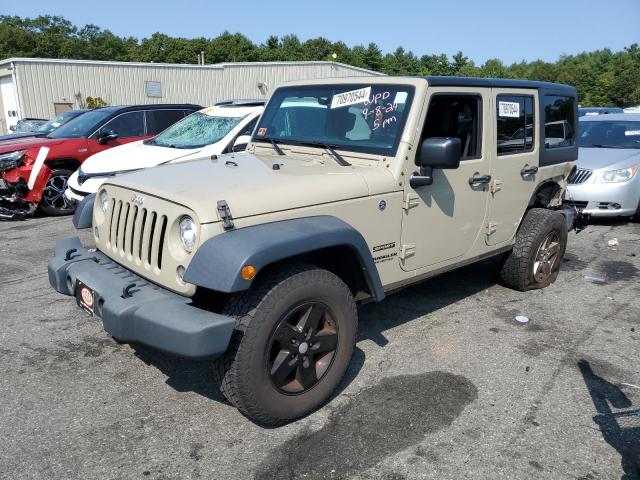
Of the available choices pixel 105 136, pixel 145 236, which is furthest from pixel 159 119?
pixel 145 236

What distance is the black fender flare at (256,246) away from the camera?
2.57 metres

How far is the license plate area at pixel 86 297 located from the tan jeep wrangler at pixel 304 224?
16 mm

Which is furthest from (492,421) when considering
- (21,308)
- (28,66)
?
(28,66)

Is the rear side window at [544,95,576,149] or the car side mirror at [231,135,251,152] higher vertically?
the rear side window at [544,95,576,149]

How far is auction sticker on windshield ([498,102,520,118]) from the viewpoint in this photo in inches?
171

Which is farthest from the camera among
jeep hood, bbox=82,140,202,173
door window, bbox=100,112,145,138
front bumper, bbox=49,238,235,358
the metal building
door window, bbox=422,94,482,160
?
the metal building

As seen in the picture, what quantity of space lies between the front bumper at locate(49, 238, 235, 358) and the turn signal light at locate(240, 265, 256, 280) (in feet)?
0.76

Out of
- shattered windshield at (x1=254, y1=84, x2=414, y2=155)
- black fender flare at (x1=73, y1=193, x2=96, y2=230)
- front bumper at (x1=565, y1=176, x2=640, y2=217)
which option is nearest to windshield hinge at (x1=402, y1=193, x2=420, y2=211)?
shattered windshield at (x1=254, y1=84, x2=414, y2=155)

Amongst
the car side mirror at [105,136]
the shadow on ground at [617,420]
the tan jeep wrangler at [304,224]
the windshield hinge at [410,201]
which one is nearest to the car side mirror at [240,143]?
the car side mirror at [105,136]

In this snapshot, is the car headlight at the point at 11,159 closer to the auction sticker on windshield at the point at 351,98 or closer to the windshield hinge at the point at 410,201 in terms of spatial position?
the auction sticker on windshield at the point at 351,98

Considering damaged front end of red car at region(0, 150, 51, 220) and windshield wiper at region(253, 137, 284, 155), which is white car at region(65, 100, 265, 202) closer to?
damaged front end of red car at region(0, 150, 51, 220)

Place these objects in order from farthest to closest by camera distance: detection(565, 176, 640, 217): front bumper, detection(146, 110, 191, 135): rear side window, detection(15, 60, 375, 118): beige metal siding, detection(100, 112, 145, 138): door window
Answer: detection(15, 60, 375, 118): beige metal siding → detection(146, 110, 191, 135): rear side window → detection(100, 112, 145, 138): door window → detection(565, 176, 640, 217): front bumper

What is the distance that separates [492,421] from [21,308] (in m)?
3.94

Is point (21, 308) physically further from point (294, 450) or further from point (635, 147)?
point (635, 147)
